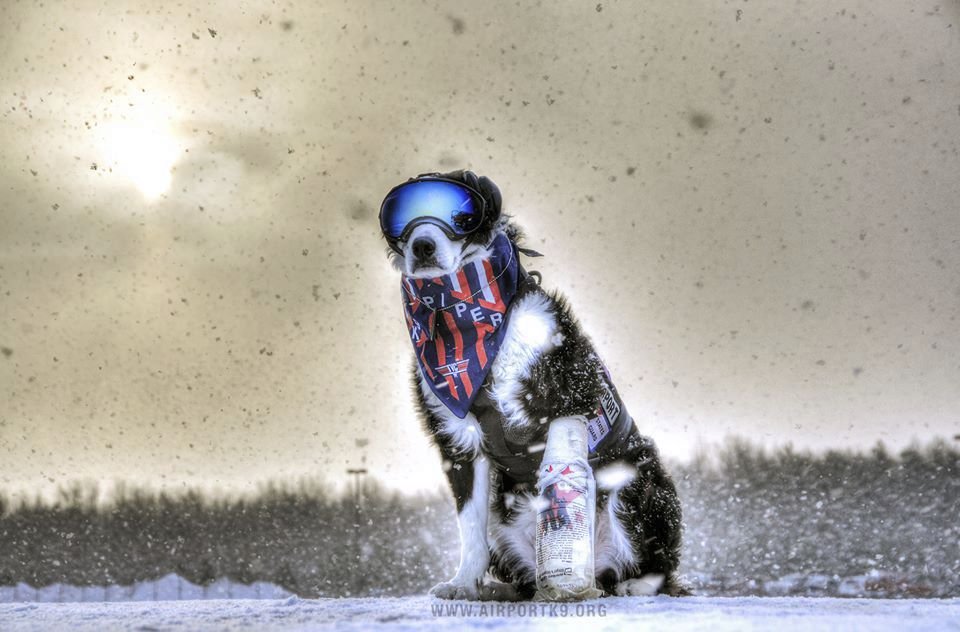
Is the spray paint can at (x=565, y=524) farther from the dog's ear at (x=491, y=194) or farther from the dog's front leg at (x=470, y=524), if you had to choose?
Result: the dog's ear at (x=491, y=194)

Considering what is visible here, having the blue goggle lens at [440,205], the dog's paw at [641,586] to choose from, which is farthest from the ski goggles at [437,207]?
the dog's paw at [641,586]

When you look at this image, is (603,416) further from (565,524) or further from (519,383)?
(565,524)

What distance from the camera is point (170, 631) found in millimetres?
3742

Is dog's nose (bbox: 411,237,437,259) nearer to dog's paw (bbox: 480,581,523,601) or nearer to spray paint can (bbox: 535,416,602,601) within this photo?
spray paint can (bbox: 535,416,602,601)

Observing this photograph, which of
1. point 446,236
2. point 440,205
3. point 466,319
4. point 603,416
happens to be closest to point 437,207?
point 440,205

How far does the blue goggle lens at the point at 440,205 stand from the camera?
489 centimetres

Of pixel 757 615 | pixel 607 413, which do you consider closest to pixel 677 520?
pixel 607 413

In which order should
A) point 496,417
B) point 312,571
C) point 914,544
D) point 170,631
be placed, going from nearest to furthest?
1. point 170,631
2. point 496,417
3. point 914,544
4. point 312,571

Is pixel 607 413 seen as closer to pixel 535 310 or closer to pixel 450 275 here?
pixel 535 310

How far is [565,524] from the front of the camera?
4.47m

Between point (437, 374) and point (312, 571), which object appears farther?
point (312, 571)

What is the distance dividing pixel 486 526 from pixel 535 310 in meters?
1.10

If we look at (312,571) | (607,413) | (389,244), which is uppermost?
(389,244)

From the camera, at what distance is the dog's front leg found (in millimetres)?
4898
